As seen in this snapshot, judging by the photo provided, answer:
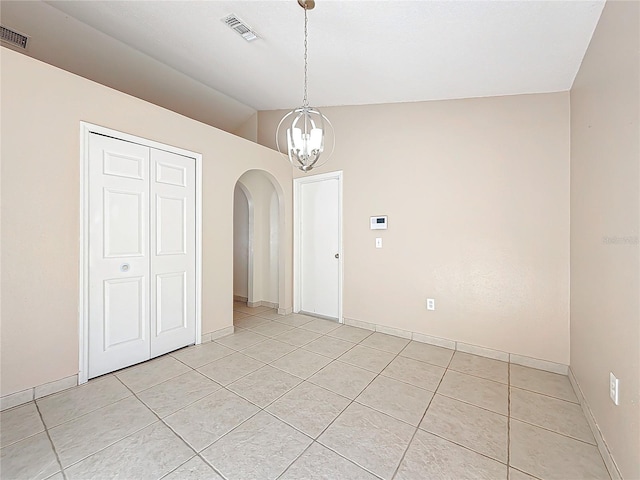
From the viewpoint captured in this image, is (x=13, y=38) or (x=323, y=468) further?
(x=13, y=38)

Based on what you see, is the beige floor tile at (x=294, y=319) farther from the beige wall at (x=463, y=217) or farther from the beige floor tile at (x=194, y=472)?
the beige floor tile at (x=194, y=472)

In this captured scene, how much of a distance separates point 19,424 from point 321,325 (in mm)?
2783

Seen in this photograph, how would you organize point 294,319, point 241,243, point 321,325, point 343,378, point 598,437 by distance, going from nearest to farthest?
point 598,437 < point 343,378 < point 321,325 < point 294,319 < point 241,243

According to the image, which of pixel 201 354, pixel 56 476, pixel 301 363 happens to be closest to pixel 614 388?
pixel 301 363

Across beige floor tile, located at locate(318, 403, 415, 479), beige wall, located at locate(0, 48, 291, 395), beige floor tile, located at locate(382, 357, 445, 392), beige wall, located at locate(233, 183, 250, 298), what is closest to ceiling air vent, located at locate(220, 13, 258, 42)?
beige wall, located at locate(0, 48, 291, 395)

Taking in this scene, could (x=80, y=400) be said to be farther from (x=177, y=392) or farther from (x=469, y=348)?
(x=469, y=348)

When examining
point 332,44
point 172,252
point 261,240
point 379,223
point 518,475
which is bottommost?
point 518,475

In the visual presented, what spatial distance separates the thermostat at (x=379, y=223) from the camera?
3451mm

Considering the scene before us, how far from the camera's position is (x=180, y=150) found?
113 inches

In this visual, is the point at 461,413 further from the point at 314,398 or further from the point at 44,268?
the point at 44,268

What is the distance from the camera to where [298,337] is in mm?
3348

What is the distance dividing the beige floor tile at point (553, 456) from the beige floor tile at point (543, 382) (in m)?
0.59

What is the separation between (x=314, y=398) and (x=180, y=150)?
265 centimetres

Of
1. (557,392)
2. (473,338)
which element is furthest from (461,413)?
(473,338)
